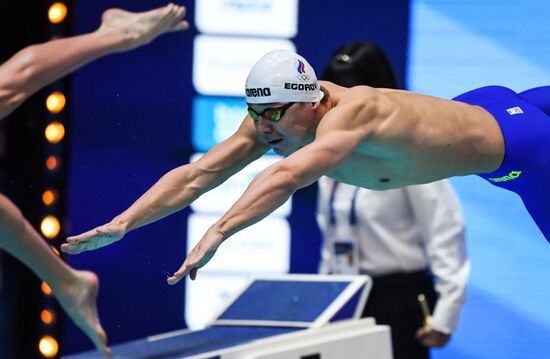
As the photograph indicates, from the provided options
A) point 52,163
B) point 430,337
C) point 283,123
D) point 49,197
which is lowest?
point 430,337

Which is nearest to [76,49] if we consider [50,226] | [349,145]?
[50,226]

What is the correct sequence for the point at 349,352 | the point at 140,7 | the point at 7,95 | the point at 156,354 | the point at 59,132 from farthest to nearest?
the point at 140,7, the point at 59,132, the point at 7,95, the point at 349,352, the point at 156,354

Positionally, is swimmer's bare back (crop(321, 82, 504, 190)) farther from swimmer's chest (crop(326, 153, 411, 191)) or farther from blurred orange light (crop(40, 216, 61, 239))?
blurred orange light (crop(40, 216, 61, 239))

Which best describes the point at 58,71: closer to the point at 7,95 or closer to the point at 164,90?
the point at 7,95

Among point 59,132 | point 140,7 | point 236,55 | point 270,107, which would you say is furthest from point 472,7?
point 270,107

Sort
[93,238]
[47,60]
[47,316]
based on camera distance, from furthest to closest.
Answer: [47,316] → [47,60] → [93,238]

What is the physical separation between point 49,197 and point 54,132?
310mm

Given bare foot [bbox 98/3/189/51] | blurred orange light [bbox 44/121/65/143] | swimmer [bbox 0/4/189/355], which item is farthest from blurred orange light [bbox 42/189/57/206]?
bare foot [bbox 98/3/189/51]

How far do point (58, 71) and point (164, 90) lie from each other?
1.18 metres

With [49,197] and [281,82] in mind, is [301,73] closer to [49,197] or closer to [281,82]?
[281,82]

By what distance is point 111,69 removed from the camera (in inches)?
276

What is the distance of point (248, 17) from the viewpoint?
273 inches

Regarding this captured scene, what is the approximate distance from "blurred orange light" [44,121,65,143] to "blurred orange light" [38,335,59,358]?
0.97 meters

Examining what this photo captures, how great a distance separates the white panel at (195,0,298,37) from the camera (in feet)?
22.6
